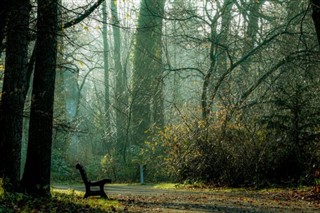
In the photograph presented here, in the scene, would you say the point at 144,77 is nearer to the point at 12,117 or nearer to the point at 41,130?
the point at 41,130

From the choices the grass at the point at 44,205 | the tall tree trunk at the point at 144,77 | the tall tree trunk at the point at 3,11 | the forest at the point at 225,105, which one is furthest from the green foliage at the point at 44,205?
the tall tree trunk at the point at 144,77

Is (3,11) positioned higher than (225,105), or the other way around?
(225,105)

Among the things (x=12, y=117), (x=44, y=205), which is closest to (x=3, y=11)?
(x=44, y=205)

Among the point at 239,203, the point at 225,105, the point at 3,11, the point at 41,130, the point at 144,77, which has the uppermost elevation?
the point at 144,77

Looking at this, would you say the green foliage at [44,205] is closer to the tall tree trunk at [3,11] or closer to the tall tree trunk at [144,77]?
the tall tree trunk at [3,11]

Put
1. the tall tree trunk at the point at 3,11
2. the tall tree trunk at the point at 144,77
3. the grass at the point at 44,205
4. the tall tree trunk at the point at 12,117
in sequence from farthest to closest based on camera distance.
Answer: the tall tree trunk at the point at 144,77 → the tall tree trunk at the point at 12,117 → the grass at the point at 44,205 → the tall tree trunk at the point at 3,11

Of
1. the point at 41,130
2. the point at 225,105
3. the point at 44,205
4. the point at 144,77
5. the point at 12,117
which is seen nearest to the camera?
the point at 44,205

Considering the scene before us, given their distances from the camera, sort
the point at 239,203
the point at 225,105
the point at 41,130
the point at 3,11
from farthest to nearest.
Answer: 1. the point at 225,105
2. the point at 239,203
3. the point at 41,130
4. the point at 3,11

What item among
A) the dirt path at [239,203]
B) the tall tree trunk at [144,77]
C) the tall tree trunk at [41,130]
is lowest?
the dirt path at [239,203]

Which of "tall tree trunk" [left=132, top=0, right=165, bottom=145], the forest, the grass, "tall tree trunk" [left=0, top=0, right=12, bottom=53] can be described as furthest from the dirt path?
"tall tree trunk" [left=132, top=0, right=165, bottom=145]

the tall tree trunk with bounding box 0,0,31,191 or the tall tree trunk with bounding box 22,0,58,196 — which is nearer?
the tall tree trunk with bounding box 0,0,31,191

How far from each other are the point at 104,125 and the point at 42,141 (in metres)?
24.2

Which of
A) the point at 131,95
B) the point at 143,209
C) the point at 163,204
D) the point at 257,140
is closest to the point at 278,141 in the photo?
the point at 257,140

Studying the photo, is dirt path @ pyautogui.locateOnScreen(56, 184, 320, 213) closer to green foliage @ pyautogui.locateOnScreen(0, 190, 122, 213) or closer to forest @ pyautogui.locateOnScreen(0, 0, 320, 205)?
green foliage @ pyautogui.locateOnScreen(0, 190, 122, 213)
